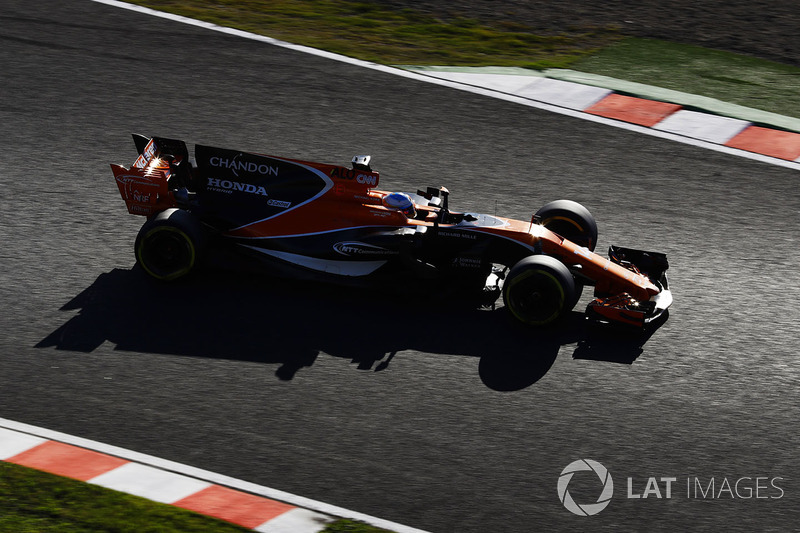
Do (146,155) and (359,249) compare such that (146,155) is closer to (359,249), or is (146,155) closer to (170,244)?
(170,244)

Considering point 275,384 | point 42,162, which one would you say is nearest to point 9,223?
point 42,162

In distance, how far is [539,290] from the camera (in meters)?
8.70

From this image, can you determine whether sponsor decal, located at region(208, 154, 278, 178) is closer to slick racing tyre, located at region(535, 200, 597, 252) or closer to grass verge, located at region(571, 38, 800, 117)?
slick racing tyre, located at region(535, 200, 597, 252)

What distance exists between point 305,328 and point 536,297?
6.93 feet

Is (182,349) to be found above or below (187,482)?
above

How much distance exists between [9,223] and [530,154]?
623 cm

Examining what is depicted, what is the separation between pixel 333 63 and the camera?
1468 cm

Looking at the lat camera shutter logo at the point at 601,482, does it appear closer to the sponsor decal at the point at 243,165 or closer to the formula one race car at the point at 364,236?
the formula one race car at the point at 364,236

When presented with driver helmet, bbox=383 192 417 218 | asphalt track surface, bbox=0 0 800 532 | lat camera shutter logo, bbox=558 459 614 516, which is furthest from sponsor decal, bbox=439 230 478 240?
lat camera shutter logo, bbox=558 459 614 516

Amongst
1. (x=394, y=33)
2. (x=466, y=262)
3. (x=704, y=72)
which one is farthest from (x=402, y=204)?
(x=704, y=72)

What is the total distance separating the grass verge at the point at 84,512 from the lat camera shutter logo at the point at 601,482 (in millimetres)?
1419

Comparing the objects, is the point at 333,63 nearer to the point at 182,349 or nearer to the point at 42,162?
the point at 42,162

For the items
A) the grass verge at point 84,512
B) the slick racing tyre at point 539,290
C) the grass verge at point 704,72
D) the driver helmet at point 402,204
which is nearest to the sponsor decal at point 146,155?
the driver helmet at point 402,204

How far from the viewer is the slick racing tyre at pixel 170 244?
913 centimetres
